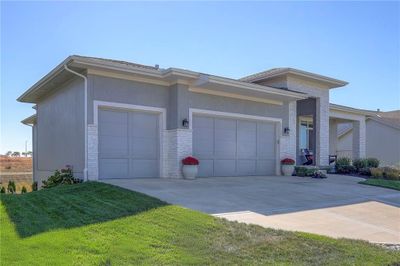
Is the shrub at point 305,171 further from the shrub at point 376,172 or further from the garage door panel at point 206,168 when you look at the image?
the garage door panel at point 206,168

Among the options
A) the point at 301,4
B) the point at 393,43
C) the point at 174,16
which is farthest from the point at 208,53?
the point at 393,43

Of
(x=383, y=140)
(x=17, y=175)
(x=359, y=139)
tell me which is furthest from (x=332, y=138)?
(x=17, y=175)

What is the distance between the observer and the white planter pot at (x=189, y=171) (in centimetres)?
1301

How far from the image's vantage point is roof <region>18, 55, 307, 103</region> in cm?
1128

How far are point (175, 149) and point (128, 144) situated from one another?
1809mm

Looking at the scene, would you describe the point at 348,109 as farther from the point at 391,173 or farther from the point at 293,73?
the point at 293,73

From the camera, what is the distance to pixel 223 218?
22.6 ft

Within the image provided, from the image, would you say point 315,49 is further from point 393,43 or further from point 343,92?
point 343,92

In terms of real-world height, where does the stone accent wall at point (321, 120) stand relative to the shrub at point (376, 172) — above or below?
above

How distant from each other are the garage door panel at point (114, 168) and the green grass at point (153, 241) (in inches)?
180

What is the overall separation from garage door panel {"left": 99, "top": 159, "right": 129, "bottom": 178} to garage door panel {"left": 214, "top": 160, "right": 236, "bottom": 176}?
4128mm

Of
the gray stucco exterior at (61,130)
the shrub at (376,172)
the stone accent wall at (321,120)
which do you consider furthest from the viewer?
the stone accent wall at (321,120)

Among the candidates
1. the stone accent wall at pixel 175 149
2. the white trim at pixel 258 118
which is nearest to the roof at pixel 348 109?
the white trim at pixel 258 118

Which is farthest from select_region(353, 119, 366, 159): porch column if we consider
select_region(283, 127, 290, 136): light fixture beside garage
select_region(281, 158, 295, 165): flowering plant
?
select_region(281, 158, 295, 165): flowering plant
